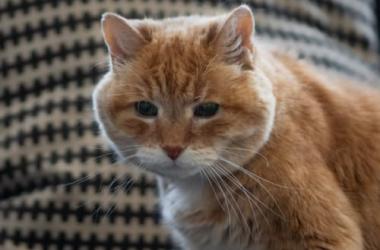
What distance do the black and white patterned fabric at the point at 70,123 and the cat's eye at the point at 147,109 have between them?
305mm

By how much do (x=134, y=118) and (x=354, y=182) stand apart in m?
0.39

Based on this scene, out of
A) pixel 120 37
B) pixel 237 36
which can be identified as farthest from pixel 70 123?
pixel 237 36

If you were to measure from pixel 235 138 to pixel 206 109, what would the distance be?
6 cm

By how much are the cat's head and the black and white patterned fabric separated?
30cm

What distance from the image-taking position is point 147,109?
100 cm

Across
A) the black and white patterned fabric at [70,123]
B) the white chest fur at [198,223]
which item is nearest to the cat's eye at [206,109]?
the white chest fur at [198,223]

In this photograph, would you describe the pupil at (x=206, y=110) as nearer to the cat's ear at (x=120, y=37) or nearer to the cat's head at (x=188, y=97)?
the cat's head at (x=188, y=97)

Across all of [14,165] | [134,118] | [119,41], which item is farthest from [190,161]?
[14,165]

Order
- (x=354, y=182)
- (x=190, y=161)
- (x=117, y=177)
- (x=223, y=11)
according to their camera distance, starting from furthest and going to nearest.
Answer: (x=223, y=11), (x=117, y=177), (x=354, y=182), (x=190, y=161)

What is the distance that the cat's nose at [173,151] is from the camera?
0.95 m

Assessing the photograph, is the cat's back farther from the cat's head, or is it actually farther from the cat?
the cat's head

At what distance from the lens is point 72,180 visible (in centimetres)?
137

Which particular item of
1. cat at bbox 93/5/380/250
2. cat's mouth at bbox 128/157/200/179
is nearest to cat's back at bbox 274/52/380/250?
cat at bbox 93/5/380/250

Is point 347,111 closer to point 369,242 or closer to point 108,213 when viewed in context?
point 369,242
